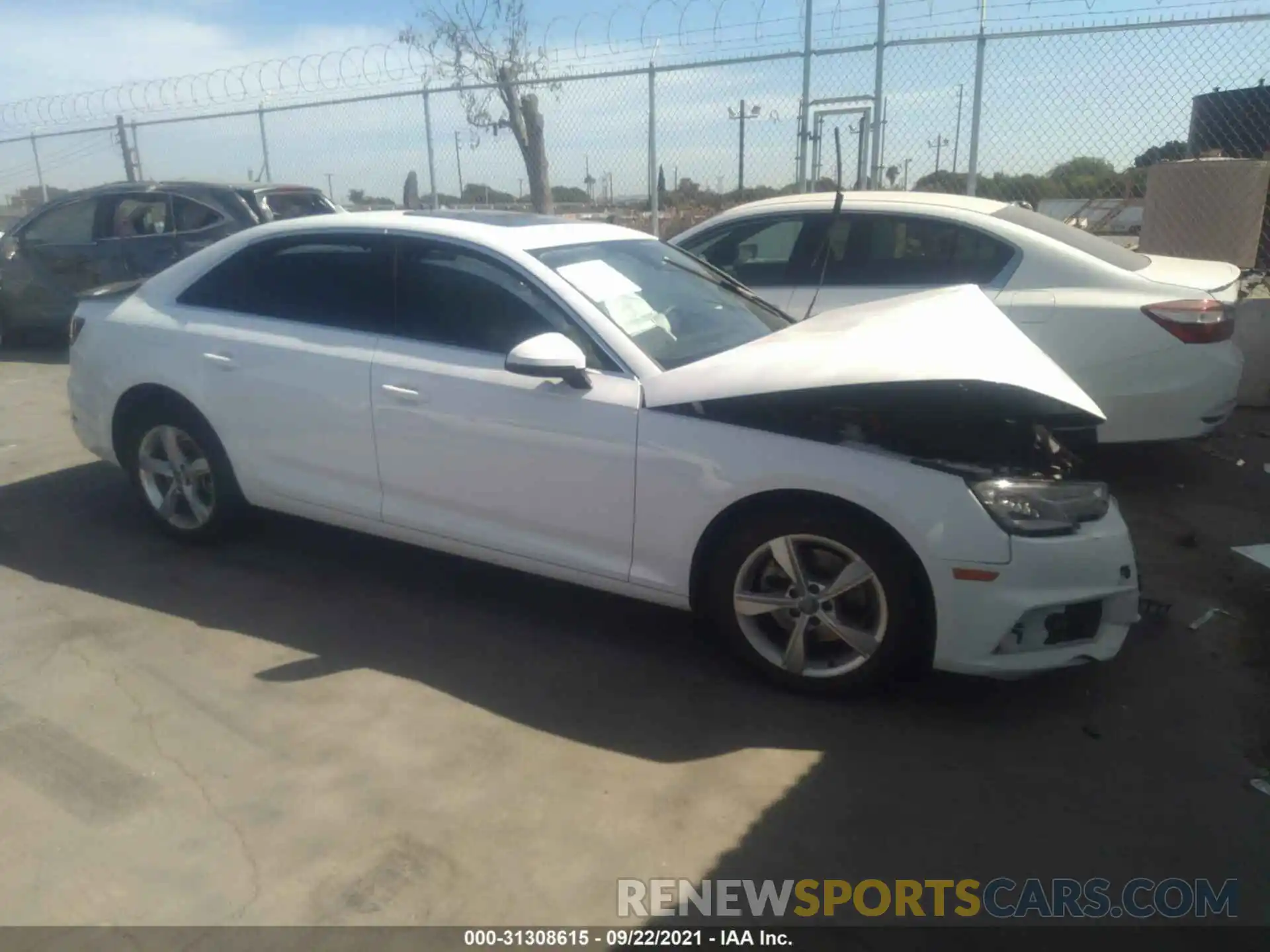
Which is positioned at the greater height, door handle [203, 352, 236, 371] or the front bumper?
door handle [203, 352, 236, 371]

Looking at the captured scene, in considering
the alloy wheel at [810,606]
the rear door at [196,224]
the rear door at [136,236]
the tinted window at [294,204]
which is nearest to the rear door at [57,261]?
the rear door at [136,236]

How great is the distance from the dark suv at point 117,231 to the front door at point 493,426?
622cm

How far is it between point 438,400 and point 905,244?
320cm

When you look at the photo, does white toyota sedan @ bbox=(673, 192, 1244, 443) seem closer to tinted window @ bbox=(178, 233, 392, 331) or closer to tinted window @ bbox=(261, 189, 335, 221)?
tinted window @ bbox=(178, 233, 392, 331)

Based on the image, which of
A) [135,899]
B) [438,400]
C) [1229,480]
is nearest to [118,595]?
[438,400]

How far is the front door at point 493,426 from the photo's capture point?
3.55 meters

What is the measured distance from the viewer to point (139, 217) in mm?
9547

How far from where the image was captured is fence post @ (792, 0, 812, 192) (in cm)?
835

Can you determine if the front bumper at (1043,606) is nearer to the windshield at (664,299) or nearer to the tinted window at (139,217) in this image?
the windshield at (664,299)

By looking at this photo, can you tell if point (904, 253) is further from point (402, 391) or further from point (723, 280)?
point (402, 391)

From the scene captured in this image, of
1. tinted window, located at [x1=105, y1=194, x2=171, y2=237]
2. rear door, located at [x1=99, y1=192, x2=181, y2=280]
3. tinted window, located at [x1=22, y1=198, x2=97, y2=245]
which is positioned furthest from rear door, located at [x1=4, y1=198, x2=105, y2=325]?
tinted window, located at [x1=105, y1=194, x2=171, y2=237]
